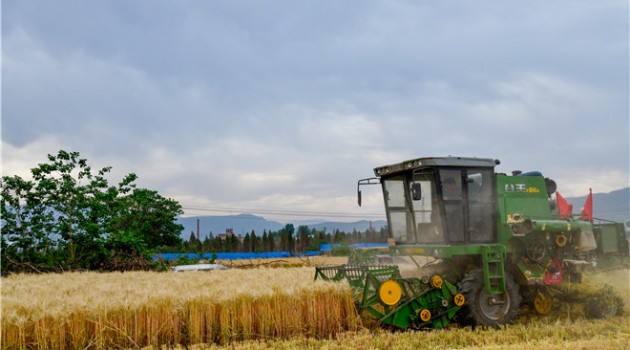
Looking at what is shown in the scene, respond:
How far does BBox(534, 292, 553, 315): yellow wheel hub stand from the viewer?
9602 millimetres

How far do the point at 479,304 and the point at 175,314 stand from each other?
4.78 metres

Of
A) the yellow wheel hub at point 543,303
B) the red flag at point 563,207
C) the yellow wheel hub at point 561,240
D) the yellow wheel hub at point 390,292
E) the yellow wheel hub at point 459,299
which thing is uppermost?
the red flag at point 563,207

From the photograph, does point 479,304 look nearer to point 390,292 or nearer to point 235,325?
point 390,292

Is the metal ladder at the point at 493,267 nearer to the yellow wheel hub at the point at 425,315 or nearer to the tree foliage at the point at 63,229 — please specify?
the yellow wheel hub at the point at 425,315

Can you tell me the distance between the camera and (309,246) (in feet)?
145

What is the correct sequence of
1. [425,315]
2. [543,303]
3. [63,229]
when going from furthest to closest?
1. [63,229]
2. [543,303]
3. [425,315]

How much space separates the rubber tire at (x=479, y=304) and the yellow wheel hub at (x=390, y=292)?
117cm

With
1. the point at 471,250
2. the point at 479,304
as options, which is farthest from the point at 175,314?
the point at 471,250

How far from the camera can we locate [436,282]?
28.2 ft

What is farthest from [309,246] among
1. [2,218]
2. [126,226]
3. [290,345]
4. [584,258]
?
[290,345]

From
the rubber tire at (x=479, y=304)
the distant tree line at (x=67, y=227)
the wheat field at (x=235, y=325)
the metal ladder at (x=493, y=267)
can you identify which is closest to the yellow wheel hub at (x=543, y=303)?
the wheat field at (x=235, y=325)

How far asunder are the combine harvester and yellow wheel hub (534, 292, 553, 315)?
0.06 feet

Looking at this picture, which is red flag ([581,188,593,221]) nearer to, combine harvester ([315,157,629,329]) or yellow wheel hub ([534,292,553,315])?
combine harvester ([315,157,629,329])

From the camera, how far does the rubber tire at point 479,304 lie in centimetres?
858
